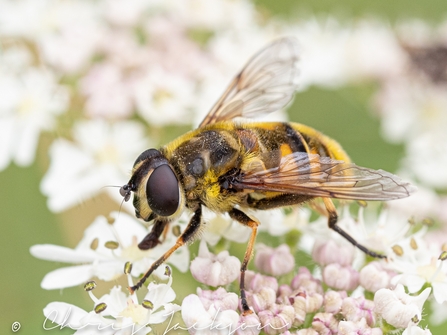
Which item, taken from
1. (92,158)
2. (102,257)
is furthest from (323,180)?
(92,158)

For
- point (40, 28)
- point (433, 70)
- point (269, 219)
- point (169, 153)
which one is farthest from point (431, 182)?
point (40, 28)

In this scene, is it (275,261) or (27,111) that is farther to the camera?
(27,111)

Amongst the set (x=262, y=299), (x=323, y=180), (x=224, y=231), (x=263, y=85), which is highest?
(x=263, y=85)

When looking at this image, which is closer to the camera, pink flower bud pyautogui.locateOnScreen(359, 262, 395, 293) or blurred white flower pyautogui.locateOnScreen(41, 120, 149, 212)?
pink flower bud pyautogui.locateOnScreen(359, 262, 395, 293)

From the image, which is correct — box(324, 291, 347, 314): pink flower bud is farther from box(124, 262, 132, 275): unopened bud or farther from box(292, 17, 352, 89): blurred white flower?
box(292, 17, 352, 89): blurred white flower

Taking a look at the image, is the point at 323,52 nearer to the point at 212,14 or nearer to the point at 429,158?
the point at 212,14

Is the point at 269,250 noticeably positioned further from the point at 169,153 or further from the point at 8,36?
the point at 8,36

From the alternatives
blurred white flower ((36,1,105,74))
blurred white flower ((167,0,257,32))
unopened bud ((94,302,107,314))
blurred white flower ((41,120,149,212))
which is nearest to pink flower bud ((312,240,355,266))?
unopened bud ((94,302,107,314))
